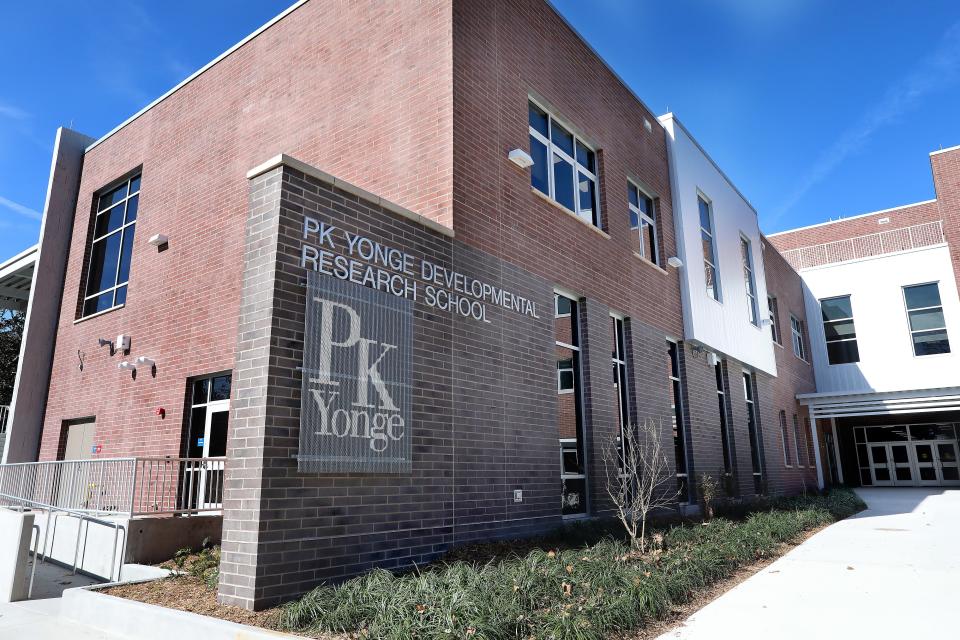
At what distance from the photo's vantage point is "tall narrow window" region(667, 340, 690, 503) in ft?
48.0

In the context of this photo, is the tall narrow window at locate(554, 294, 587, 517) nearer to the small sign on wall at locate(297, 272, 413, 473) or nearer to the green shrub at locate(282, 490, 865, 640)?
the green shrub at locate(282, 490, 865, 640)

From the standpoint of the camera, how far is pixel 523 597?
5691mm

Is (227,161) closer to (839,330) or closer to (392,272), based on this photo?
(392,272)

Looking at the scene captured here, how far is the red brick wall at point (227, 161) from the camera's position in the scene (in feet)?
33.3

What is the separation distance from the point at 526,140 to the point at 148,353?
8836 mm

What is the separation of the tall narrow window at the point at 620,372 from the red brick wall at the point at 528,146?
1.29 ft

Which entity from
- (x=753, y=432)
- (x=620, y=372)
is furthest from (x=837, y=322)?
(x=620, y=372)

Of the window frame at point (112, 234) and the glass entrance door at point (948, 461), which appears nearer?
the window frame at point (112, 234)

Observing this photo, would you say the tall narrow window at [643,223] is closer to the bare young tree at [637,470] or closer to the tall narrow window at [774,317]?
the bare young tree at [637,470]

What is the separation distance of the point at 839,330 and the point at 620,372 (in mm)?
20800

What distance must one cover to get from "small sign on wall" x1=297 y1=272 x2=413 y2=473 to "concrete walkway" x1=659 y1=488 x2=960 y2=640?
11.3ft

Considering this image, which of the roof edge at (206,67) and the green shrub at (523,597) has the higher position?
the roof edge at (206,67)

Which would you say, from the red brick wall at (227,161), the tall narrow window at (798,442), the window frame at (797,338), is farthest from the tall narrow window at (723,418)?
the red brick wall at (227,161)

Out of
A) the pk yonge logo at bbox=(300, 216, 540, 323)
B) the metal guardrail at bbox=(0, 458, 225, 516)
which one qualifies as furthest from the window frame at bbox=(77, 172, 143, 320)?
the pk yonge logo at bbox=(300, 216, 540, 323)
